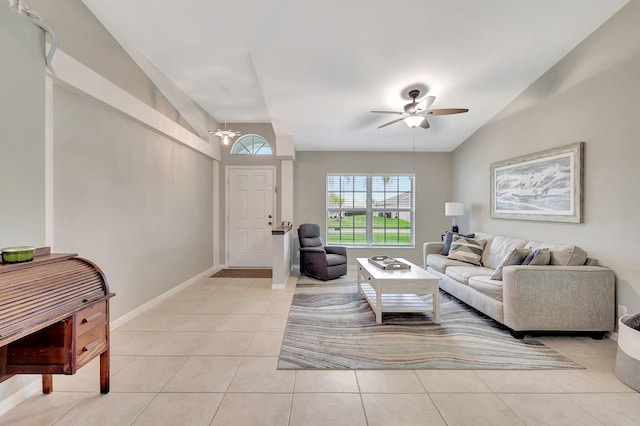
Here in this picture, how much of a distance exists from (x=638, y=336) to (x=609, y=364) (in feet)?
1.67

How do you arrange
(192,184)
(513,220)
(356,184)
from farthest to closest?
(356,184), (192,184), (513,220)

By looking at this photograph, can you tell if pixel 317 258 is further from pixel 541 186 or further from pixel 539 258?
pixel 541 186

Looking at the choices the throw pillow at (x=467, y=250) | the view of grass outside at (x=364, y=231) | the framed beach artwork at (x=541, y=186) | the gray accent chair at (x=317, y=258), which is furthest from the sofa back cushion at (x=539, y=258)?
the view of grass outside at (x=364, y=231)

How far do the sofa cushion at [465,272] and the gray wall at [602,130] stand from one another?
2.63 ft

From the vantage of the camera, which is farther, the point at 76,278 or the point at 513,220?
the point at 513,220

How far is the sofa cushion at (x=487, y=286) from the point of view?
2901 mm

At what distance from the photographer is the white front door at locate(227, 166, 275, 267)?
18.9 ft

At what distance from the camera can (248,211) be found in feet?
18.9

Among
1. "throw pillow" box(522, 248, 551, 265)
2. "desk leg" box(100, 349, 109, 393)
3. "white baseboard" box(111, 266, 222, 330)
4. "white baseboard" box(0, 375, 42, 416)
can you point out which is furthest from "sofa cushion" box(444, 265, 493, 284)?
"white baseboard" box(0, 375, 42, 416)

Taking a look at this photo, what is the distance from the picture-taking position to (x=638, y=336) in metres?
1.92

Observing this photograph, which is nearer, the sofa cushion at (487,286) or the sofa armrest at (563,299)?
the sofa armrest at (563,299)

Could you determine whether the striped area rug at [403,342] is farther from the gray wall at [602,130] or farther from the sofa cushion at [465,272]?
the gray wall at [602,130]

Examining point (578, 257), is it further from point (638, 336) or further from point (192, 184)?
point (192, 184)

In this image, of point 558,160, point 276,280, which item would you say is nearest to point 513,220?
point 558,160
